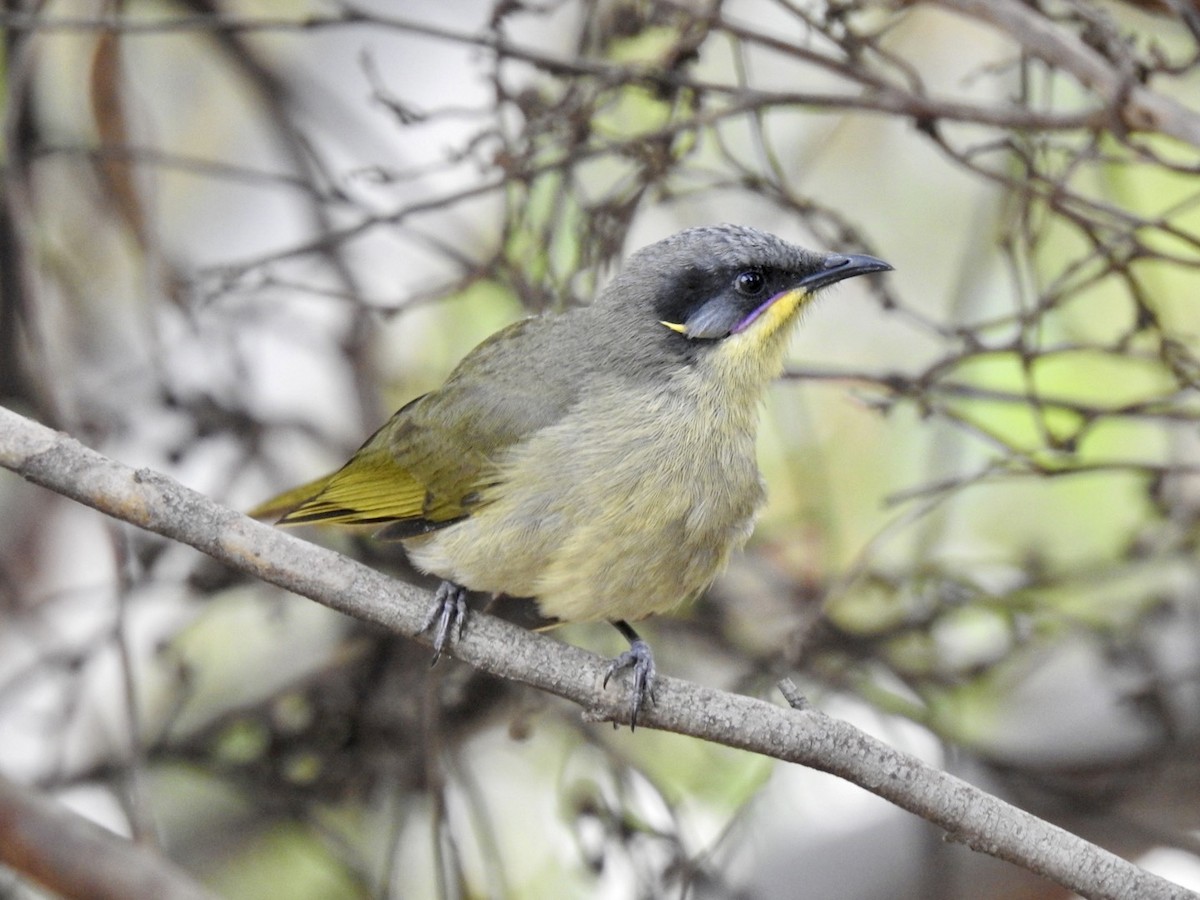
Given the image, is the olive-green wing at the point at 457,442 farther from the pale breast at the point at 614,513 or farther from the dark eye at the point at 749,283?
the dark eye at the point at 749,283

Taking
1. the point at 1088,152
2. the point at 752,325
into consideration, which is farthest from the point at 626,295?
the point at 1088,152

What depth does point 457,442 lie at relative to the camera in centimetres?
317

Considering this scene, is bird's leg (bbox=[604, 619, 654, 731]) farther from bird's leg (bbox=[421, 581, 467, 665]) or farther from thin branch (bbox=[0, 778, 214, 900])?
thin branch (bbox=[0, 778, 214, 900])

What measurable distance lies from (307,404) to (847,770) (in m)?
2.88

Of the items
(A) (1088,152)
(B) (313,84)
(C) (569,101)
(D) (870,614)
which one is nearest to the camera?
(A) (1088,152)

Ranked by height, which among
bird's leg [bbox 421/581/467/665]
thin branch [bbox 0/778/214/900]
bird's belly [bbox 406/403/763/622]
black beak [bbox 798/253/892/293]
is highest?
black beak [bbox 798/253/892/293]

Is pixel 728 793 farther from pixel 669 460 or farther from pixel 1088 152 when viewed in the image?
pixel 1088 152

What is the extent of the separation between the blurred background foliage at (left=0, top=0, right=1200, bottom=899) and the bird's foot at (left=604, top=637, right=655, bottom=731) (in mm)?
582

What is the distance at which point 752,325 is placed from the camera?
313cm

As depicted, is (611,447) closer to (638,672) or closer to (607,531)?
(607,531)

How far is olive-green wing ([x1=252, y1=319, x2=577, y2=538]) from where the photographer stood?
10.2ft

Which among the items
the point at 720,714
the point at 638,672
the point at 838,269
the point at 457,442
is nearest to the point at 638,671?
the point at 638,672

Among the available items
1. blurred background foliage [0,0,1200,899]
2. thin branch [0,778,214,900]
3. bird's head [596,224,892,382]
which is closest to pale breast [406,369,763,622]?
bird's head [596,224,892,382]

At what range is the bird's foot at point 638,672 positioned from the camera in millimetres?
2600
